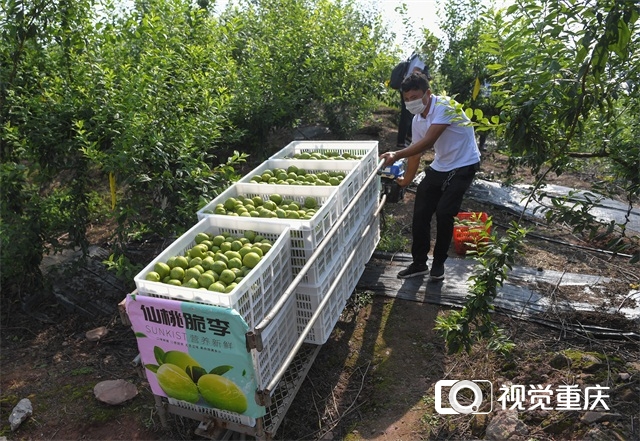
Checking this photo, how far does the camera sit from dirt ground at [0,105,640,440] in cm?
336

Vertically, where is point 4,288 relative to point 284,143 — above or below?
below

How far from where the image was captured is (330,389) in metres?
3.85

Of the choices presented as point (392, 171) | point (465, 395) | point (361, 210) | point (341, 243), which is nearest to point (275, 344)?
point (341, 243)

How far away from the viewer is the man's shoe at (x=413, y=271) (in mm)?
5164

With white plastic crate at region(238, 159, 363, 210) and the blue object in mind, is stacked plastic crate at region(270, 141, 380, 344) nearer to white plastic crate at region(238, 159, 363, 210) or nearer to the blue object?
white plastic crate at region(238, 159, 363, 210)

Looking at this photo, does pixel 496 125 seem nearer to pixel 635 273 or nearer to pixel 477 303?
pixel 477 303

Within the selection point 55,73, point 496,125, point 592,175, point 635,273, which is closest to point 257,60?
point 55,73

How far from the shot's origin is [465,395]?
11.9ft

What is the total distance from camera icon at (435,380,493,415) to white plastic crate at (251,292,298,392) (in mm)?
1172

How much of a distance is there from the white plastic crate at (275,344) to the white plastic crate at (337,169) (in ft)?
3.29

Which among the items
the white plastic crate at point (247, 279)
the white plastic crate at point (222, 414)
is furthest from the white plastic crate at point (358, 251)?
the white plastic crate at point (222, 414)

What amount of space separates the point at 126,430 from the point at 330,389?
153 cm

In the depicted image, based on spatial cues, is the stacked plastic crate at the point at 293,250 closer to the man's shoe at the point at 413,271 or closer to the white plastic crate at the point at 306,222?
the white plastic crate at the point at 306,222

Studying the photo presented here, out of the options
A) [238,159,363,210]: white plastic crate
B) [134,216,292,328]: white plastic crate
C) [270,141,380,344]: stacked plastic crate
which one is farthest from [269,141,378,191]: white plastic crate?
[134,216,292,328]: white plastic crate
